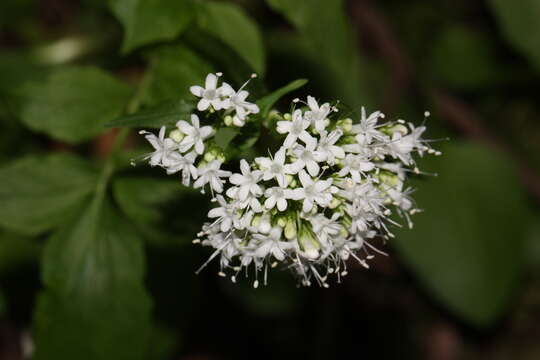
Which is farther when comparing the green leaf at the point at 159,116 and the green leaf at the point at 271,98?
the green leaf at the point at 271,98

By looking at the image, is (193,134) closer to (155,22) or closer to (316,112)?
(316,112)

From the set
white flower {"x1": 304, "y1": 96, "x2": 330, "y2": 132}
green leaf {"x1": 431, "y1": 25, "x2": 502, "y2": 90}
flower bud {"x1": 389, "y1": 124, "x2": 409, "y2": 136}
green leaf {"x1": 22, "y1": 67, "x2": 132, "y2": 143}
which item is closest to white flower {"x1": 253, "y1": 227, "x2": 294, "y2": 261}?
white flower {"x1": 304, "y1": 96, "x2": 330, "y2": 132}

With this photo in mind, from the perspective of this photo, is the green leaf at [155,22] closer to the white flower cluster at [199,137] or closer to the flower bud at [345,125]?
the white flower cluster at [199,137]

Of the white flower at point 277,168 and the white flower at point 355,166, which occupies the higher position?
the white flower at point 355,166

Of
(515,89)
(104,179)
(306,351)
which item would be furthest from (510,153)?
(104,179)

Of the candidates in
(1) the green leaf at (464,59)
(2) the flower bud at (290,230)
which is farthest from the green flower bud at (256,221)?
(1) the green leaf at (464,59)

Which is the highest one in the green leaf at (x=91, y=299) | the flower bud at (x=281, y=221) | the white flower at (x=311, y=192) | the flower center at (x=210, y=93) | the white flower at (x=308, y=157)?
the flower center at (x=210, y=93)

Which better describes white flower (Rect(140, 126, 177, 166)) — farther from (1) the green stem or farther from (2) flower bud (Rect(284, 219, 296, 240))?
(1) the green stem

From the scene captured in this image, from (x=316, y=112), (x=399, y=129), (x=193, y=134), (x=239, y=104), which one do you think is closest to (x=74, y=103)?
(x=193, y=134)
